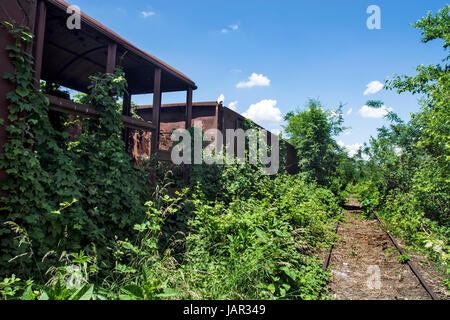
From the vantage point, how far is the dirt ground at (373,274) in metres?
4.22

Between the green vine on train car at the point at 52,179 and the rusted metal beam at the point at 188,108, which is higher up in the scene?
the rusted metal beam at the point at 188,108

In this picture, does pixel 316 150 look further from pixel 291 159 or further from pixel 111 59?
pixel 111 59

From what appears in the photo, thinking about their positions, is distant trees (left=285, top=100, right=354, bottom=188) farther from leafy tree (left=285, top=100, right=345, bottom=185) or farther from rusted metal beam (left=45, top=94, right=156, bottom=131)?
rusted metal beam (left=45, top=94, right=156, bottom=131)

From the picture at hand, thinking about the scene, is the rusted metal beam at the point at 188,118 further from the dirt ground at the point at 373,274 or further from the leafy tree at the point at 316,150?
the leafy tree at the point at 316,150

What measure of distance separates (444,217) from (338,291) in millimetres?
5311

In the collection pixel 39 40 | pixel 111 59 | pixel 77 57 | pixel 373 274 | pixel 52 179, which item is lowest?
pixel 373 274

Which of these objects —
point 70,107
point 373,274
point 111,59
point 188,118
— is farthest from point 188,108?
point 373,274

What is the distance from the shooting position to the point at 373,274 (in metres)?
5.12

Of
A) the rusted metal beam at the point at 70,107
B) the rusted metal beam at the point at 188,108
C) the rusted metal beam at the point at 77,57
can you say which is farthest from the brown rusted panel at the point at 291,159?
the rusted metal beam at the point at 70,107

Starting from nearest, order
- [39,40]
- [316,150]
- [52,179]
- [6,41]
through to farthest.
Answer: [6,41] → [52,179] → [39,40] → [316,150]
